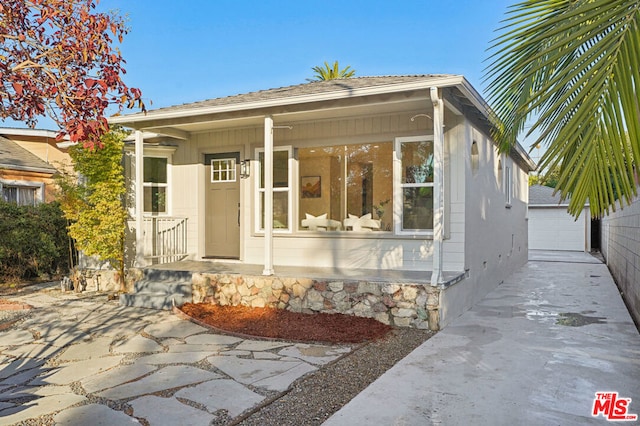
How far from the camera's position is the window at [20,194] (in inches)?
502

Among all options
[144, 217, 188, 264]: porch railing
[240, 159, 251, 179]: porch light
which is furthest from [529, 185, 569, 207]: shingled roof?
[144, 217, 188, 264]: porch railing

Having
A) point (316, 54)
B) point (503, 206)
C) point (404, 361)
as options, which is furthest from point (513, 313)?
point (316, 54)

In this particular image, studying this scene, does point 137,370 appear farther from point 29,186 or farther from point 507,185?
point 29,186

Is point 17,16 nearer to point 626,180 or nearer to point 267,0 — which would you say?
point 626,180

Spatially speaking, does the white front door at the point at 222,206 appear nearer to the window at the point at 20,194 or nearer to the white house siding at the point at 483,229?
the white house siding at the point at 483,229

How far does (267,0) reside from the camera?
46.8 ft

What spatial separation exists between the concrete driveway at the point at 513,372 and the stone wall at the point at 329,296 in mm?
463

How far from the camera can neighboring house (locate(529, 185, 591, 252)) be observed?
2133 cm

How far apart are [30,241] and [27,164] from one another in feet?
13.0

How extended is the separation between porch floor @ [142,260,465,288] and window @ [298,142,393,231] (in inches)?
33.7

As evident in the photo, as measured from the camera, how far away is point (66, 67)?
2721mm

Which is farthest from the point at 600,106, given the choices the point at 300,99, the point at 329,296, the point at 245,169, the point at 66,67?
the point at 245,169

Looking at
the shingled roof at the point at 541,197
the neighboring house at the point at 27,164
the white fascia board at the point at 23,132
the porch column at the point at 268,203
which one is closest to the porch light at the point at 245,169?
A: the porch column at the point at 268,203

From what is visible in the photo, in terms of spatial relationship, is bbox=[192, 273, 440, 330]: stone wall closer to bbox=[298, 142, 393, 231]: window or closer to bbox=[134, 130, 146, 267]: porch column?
bbox=[134, 130, 146, 267]: porch column
